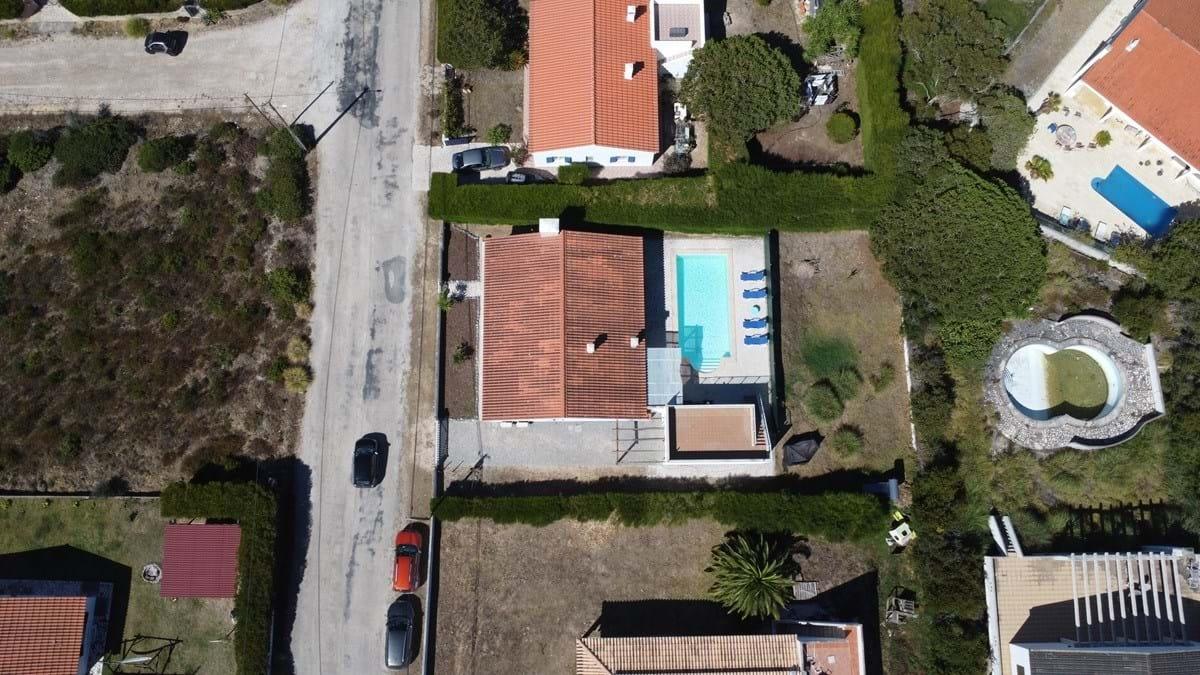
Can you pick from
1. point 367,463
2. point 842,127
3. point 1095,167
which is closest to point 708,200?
point 842,127

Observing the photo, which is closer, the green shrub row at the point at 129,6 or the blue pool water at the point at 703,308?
the blue pool water at the point at 703,308

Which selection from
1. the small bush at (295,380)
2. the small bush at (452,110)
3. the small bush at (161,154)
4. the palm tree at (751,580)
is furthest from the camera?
the small bush at (452,110)

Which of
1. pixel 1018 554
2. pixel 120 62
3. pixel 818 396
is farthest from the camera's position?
pixel 120 62

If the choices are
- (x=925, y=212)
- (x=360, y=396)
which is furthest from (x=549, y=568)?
(x=925, y=212)

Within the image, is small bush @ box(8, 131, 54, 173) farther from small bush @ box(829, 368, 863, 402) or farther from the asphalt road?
small bush @ box(829, 368, 863, 402)

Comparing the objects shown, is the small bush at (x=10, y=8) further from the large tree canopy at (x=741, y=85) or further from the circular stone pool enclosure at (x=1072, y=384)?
the circular stone pool enclosure at (x=1072, y=384)

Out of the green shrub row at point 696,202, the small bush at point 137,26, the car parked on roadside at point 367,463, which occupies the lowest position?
the car parked on roadside at point 367,463

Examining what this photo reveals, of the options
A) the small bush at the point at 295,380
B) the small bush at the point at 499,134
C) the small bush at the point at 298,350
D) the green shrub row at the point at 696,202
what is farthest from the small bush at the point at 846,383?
the small bush at the point at 298,350

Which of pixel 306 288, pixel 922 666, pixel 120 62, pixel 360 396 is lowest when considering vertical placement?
pixel 922 666

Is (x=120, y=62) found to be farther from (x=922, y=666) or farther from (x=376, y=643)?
(x=922, y=666)
